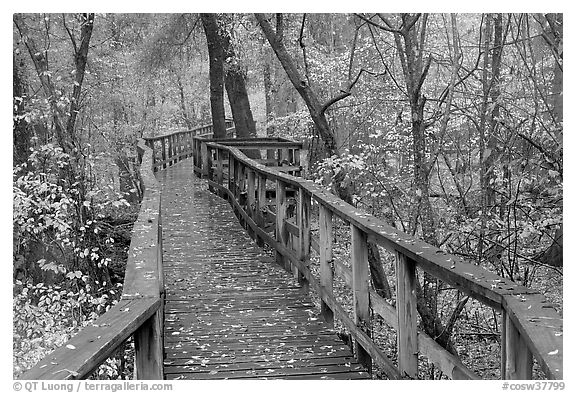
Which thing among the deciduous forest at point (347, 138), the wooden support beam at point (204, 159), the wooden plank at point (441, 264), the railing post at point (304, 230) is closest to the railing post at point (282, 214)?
the railing post at point (304, 230)

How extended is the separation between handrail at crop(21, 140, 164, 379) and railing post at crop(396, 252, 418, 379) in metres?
1.38

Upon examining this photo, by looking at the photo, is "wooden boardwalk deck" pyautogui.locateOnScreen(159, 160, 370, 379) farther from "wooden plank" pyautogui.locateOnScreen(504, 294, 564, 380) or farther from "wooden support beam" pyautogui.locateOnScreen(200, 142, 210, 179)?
"wooden support beam" pyautogui.locateOnScreen(200, 142, 210, 179)

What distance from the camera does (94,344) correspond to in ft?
8.03

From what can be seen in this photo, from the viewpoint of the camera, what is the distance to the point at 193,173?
18250mm

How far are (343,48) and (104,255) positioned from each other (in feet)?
39.0

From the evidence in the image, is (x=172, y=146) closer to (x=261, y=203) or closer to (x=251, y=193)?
(x=251, y=193)

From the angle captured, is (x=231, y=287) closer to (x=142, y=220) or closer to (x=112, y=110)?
(x=142, y=220)

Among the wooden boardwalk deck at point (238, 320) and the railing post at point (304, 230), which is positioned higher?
Result: the railing post at point (304, 230)

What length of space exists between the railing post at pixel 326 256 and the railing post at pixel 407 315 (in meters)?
1.83

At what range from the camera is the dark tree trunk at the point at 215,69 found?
16625mm

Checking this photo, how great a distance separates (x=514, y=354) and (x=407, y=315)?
120cm

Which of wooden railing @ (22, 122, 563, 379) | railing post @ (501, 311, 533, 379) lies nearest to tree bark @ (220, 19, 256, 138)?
wooden railing @ (22, 122, 563, 379)

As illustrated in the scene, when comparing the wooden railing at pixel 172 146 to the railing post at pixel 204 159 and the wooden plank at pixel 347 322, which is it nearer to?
the railing post at pixel 204 159

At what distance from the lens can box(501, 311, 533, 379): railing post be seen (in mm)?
2590
